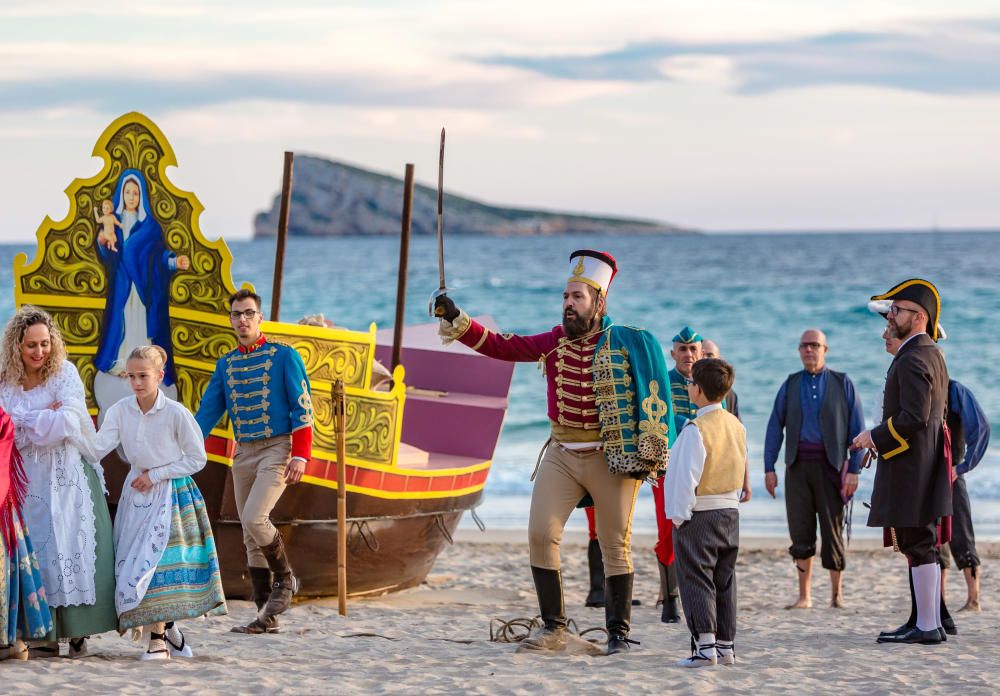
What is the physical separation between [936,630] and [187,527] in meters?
3.61

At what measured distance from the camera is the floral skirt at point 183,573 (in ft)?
20.0

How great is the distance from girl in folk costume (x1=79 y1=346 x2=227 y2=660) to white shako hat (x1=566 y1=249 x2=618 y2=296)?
1841 millimetres

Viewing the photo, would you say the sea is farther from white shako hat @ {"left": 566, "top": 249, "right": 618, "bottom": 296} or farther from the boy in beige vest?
the boy in beige vest

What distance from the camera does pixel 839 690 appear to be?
583 centimetres

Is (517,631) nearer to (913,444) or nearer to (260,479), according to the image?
(260,479)

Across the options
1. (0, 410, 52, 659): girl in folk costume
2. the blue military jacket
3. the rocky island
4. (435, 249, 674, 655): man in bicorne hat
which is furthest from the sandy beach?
the rocky island

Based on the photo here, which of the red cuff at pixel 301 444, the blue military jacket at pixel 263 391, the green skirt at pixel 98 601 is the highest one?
the blue military jacket at pixel 263 391

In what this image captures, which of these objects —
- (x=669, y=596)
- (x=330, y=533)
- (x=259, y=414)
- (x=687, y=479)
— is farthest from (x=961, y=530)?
(x=259, y=414)

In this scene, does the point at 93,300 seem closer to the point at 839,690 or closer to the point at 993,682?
the point at 839,690

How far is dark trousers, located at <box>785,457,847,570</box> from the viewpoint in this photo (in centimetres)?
855

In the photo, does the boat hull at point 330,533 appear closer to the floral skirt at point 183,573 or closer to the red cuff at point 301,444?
Result: the red cuff at point 301,444

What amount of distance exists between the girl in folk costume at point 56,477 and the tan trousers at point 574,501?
190 centimetres

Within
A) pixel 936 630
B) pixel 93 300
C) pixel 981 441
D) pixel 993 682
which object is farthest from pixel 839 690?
pixel 93 300

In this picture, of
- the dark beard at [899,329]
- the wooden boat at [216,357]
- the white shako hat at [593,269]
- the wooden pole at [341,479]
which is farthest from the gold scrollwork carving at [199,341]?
the dark beard at [899,329]
